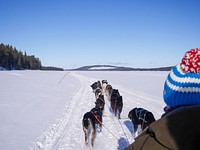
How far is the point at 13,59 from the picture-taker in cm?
6444

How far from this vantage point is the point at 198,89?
137 cm

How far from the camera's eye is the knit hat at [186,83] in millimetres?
1368

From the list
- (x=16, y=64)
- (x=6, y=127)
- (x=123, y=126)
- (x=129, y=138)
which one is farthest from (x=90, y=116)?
(x=16, y=64)

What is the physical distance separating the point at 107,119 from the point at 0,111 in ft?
13.6

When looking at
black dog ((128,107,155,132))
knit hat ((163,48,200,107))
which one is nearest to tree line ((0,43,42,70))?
black dog ((128,107,155,132))

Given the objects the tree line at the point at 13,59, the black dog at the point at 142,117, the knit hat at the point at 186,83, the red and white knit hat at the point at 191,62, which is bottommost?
the black dog at the point at 142,117

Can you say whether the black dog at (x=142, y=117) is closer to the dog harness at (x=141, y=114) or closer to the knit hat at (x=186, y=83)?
the dog harness at (x=141, y=114)

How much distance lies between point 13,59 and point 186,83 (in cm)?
6916

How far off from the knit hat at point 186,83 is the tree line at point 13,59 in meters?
63.5

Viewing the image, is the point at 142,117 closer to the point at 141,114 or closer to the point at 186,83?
the point at 141,114

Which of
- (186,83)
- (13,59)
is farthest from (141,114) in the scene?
(13,59)

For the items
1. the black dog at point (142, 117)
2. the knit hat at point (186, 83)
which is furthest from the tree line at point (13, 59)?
the knit hat at point (186, 83)

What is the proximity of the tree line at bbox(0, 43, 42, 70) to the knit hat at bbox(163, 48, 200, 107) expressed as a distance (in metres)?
63.5

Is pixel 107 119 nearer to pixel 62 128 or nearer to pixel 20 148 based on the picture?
pixel 62 128
